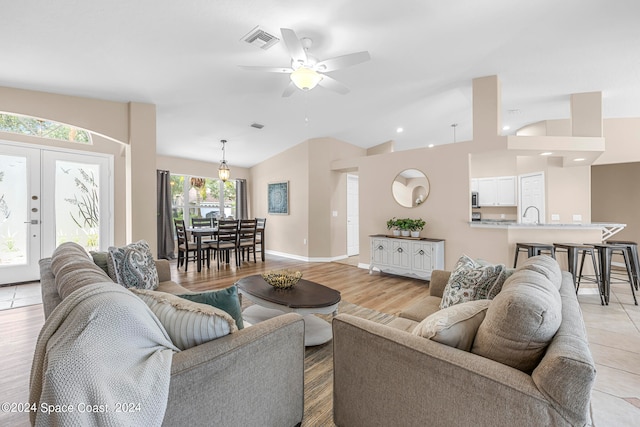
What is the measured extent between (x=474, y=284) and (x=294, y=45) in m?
2.35

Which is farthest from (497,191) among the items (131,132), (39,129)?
(39,129)

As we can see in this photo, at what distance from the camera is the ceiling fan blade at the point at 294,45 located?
229cm

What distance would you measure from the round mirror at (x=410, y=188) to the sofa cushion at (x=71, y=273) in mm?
4714

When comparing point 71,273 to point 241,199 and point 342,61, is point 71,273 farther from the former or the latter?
point 241,199

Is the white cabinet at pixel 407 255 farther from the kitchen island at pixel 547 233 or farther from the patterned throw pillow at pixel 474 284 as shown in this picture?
the patterned throw pillow at pixel 474 284

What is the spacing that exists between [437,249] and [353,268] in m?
1.77

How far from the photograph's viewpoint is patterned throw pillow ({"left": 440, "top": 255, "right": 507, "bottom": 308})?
5.66 feet

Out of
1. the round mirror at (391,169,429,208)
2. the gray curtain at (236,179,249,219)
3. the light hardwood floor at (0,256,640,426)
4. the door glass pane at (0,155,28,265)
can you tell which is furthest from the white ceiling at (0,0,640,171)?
the gray curtain at (236,179,249,219)

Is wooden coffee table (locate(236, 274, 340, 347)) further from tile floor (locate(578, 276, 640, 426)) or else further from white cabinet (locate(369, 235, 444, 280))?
white cabinet (locate(369, 235, 444, 280))

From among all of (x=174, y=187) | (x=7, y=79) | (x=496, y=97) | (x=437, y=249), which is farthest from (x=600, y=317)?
(x=174, y=187)

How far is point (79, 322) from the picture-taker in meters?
0.83

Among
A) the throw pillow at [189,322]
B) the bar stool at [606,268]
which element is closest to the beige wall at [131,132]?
the throw pillow at [189,322]

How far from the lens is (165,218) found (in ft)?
22.4

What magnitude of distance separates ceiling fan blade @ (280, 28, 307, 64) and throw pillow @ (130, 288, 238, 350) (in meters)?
2.11
